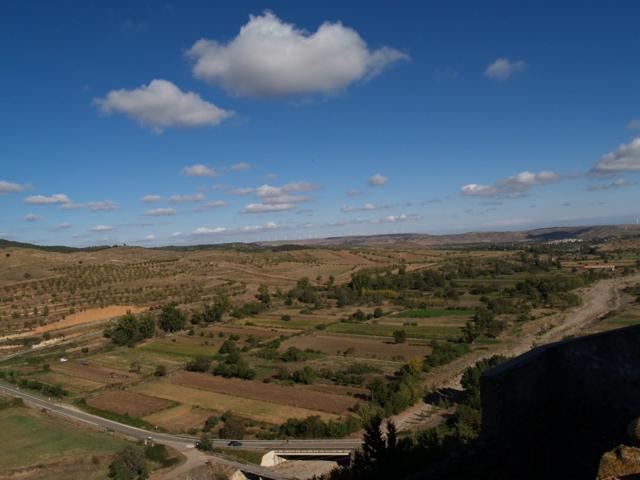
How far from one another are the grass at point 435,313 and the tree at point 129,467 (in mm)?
44837

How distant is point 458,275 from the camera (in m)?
101

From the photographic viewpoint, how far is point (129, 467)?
78.6 feet

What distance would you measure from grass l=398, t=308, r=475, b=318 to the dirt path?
9.32 meters

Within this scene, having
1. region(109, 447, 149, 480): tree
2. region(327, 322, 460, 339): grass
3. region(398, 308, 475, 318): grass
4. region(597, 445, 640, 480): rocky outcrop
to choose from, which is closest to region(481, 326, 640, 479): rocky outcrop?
region(597, 445, 640, 480): rocky outcrop

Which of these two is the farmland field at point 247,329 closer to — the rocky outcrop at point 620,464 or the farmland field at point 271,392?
the farmland field at point 271,392

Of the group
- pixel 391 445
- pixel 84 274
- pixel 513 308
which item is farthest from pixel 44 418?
pixel 84 274

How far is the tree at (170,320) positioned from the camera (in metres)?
61.6

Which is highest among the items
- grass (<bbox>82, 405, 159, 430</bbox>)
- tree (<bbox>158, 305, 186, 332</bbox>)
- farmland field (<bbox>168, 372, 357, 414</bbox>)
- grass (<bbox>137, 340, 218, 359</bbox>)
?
tree (<bbox>158, 305, 186, 332</bbox>)

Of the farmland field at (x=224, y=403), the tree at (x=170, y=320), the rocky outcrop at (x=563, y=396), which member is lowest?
the farmland field at (x=224, y=403)

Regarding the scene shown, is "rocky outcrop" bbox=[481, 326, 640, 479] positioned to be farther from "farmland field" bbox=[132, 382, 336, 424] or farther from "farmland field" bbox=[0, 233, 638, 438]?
"farmland field" bbox=[132, 382, 336, 424]

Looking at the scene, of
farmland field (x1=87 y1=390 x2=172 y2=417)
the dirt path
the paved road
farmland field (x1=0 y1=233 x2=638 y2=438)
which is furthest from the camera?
farmland field (x1=0 y1=233 x2=638 y2=438)

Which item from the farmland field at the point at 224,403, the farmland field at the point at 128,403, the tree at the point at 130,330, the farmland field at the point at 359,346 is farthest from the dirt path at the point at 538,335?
the tree at the point at 130,330

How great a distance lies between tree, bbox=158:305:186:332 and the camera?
2426 inches

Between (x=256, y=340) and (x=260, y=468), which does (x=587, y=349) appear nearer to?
(x=260, y=468)
